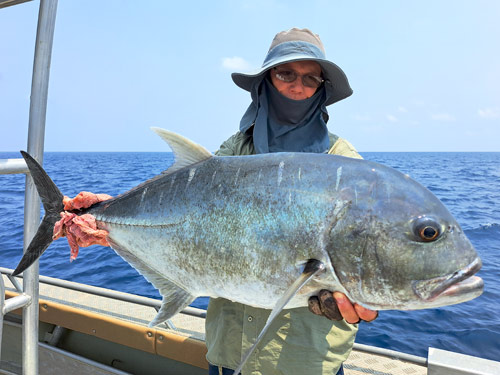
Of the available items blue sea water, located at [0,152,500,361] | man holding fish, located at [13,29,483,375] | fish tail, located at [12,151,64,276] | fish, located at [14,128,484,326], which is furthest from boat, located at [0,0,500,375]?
blue sea water, located at [0,152,500,361]

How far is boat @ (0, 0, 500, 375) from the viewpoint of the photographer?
2.30 m

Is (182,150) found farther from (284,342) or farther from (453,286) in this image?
(453,286)

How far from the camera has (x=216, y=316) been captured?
2164 mm

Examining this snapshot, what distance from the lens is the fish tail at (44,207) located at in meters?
2.09

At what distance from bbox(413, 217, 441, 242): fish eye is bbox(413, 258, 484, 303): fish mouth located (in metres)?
0.16

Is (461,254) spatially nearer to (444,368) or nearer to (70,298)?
(444,368)

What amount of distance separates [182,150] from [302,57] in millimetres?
889

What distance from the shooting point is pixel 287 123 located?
2.46 metres

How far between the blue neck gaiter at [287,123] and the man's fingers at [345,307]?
38.1 inches

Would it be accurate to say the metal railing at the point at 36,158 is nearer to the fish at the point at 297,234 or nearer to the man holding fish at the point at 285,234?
the man holding fish at the point at 285,234

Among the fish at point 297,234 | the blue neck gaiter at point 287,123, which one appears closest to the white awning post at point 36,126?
the fish at point 297,234

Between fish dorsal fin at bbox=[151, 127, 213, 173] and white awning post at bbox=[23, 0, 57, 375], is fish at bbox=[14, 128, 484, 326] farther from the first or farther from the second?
white awning post at bbox=[23, 0, 57, 375]

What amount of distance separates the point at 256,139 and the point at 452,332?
5460mm

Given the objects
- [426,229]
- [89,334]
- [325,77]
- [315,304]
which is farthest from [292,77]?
[89,334]
